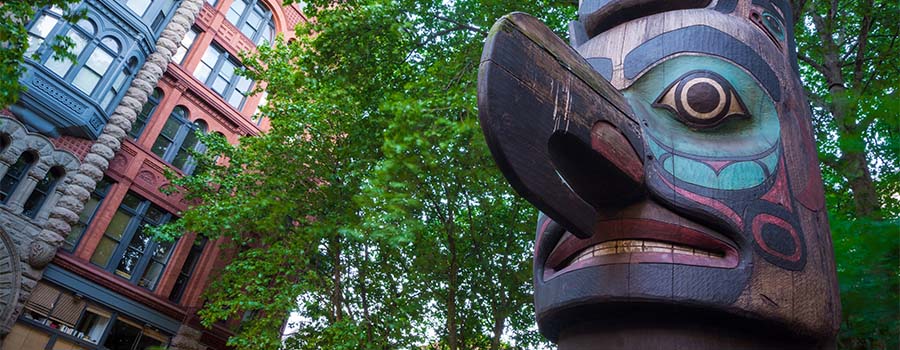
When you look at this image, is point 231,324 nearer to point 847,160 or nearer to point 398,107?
point 398,107

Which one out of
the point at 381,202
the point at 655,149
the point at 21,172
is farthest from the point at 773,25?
the point at 21,172

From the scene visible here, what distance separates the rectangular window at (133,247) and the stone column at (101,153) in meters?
1.30

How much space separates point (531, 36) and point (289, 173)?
967 cm

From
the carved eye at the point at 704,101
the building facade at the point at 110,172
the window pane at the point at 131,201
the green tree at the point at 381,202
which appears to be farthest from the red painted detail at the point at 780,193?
the window pane at the point at 131,201

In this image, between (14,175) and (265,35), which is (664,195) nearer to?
(14,175)

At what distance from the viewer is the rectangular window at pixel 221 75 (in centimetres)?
1808

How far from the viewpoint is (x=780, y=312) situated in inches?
78.7

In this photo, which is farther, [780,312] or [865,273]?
[865,273]

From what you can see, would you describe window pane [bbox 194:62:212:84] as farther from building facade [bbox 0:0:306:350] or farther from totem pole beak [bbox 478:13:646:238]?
totem pole beak [bbox 478:13:646:238]

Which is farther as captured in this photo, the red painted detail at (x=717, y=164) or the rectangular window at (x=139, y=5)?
the rectangular window at (x=139, y=5)

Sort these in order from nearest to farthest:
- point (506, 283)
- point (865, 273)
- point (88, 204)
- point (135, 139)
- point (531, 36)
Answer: point (531, 36), point (865, 273), point (506, 283), point (88, 204), point (135, 139)

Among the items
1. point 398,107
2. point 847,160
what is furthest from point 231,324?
point 847,160

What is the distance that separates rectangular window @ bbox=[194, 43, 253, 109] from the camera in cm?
1808

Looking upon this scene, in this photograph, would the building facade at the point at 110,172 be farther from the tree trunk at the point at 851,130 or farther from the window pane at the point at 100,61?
the tree trunk at the point at 851,130
